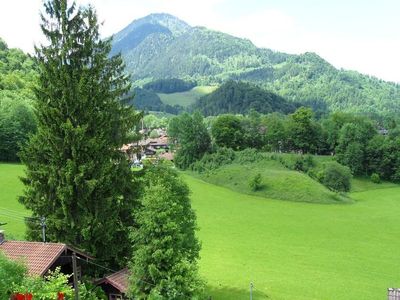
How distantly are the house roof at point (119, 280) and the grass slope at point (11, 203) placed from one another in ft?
48.4

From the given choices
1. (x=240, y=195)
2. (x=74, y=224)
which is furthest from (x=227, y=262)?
(x=240, y=195)

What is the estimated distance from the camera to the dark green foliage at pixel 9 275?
61.3 feet

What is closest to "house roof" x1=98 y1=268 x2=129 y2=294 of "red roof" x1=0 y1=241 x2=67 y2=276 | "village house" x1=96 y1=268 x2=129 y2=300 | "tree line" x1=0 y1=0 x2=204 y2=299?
"village house" x1=96 y1=268 x2=129 y2=300

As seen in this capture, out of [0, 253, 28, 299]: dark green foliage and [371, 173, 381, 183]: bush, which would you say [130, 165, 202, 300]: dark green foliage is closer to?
[0, 253, 28, 299]: dark green foliage

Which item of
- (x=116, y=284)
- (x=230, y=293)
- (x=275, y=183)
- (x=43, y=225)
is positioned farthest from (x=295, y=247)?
(x=43, y=225)

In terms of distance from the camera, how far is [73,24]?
Result: 2898 centimetres

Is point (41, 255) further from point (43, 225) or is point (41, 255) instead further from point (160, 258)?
point (160, 258)

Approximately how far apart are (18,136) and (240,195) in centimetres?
4349

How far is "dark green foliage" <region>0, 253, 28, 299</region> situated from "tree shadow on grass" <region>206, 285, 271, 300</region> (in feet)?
55.8

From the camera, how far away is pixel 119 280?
26.8 m

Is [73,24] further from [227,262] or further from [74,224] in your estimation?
[227,262]

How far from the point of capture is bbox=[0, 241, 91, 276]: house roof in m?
23.9

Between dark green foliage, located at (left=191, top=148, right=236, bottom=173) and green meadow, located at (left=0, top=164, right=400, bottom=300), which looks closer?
green meadow, located at (left=0, top=164, right=400, bottom=300)

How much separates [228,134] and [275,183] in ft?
121
